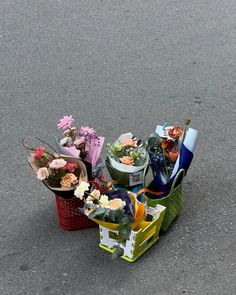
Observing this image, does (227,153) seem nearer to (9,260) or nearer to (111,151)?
(111,151)

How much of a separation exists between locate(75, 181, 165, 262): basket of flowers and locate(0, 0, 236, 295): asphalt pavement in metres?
0.08

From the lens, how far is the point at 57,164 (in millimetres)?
2705

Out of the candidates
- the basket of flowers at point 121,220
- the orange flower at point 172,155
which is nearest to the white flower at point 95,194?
the basket of flowers at point 121,220

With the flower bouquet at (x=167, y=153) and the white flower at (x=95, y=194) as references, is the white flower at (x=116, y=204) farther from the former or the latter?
the flower bouquet at (x=167, y=153)

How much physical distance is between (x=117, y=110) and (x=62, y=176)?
151 centimetres

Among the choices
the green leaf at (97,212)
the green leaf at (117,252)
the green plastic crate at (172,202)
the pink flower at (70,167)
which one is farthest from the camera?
the green plastic crate at (172,202)

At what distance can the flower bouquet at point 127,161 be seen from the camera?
2.84 metres

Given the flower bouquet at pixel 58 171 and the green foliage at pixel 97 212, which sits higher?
the flower bouquet at pixel 58 171

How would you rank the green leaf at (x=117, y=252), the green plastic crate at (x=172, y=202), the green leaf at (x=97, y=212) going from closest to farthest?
the green leaf at (x=97, y=212) < the green leaf at (x=117, y=252) < the green plastic crate at (x=172, y=202)

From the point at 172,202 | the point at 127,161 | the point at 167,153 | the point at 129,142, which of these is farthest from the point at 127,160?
the point at 172,202

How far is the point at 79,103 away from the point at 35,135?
0.55 meters

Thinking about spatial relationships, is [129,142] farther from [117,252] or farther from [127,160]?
[117,252]

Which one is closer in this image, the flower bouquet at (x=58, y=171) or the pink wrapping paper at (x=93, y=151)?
the flower bouquet at (x=58, y=171)

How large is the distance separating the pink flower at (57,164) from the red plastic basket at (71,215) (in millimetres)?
207
